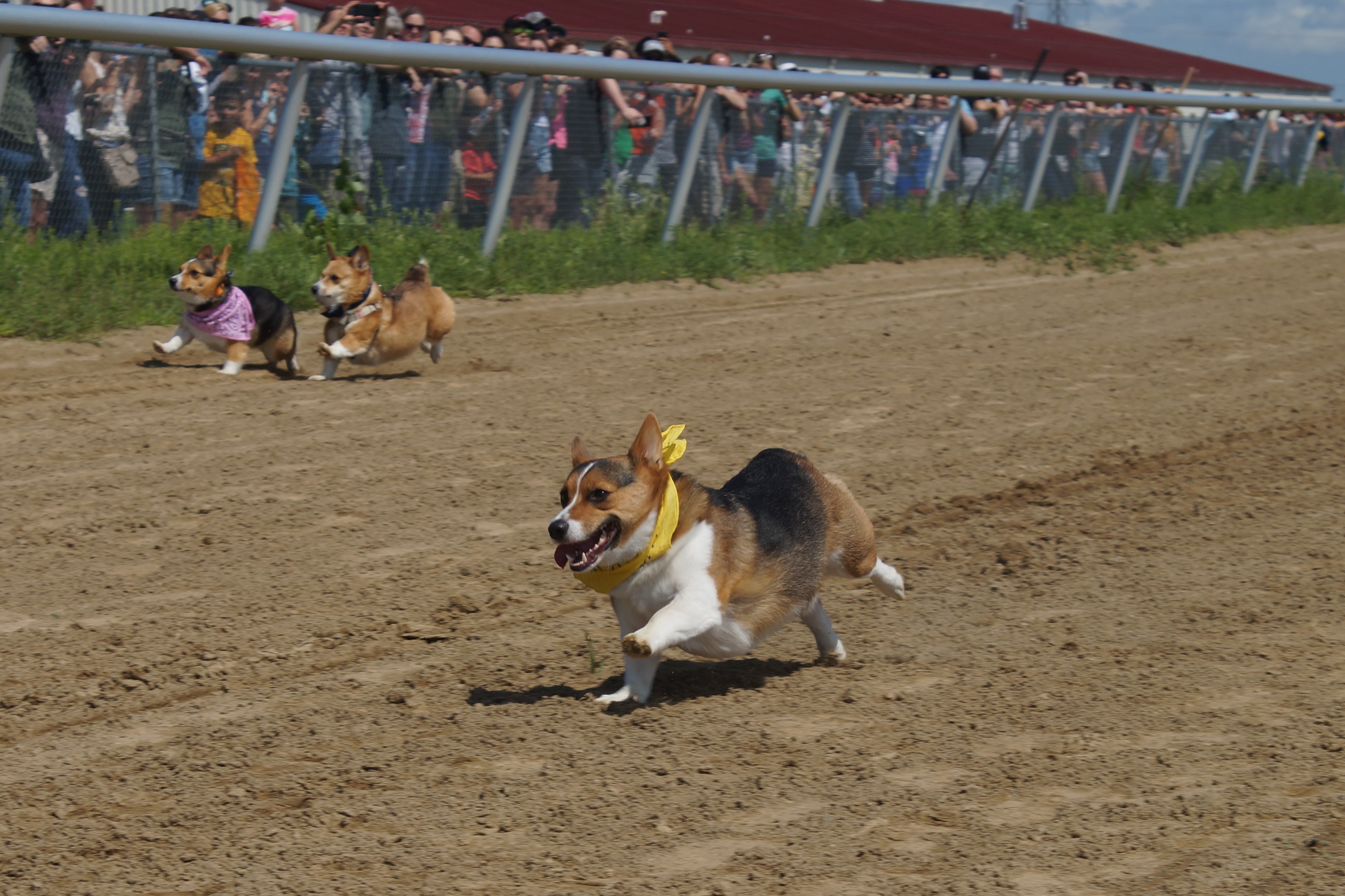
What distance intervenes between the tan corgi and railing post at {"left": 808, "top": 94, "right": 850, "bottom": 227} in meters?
7.30

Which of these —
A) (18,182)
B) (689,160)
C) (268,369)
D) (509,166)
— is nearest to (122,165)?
(18,182)

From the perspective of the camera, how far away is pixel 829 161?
16.7 metres

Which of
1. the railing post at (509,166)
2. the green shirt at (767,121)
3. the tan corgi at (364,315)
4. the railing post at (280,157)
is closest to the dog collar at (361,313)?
the tan corgi at (364,315)

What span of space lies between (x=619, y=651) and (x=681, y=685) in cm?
42

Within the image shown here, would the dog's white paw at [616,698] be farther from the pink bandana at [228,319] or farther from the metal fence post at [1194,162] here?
the metal fence post at [1194,162]

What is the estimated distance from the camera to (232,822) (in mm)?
4145

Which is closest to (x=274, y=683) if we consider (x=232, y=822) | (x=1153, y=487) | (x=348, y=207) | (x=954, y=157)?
(x=232, y=822)

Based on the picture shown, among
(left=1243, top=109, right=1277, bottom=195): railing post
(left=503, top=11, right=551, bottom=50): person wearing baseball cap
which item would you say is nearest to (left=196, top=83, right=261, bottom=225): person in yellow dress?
(left=503, top=11, right=551, bottom=50): person wearing baseball cap

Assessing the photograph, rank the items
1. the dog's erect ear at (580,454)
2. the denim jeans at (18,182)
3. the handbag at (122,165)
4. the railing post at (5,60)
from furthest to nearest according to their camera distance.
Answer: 1. the handbag at (122,165)
2. the denim jeans at (18,182)
3. the railing post at (5,60)
4. the dog's erect ear at (580,454)

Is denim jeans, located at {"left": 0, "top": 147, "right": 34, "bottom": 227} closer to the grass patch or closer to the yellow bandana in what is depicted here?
the grass patch

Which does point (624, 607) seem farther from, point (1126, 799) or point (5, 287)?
point (5, 287)

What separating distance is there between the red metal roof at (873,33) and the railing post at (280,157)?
11879 millimetres

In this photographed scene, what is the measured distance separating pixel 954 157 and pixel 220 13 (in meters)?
9.41

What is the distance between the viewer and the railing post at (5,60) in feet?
33.9
